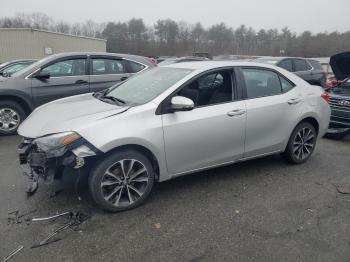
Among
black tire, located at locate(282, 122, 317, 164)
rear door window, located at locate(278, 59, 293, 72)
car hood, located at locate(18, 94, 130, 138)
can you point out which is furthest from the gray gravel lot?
rear door window, located at locate(278, 59, 293, 72)

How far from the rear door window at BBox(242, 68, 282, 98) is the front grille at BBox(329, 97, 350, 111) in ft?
8.42

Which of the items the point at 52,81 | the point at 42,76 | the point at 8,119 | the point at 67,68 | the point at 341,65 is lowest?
the point at 8,119

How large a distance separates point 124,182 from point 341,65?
6.12 m

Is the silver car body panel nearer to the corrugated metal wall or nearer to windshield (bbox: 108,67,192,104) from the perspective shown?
windshield (bbox: 108,67,192,104)

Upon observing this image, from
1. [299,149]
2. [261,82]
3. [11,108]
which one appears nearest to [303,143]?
[299,149]

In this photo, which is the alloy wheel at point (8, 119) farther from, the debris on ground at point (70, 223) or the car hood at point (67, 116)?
the debris on ground at point (70, 223)

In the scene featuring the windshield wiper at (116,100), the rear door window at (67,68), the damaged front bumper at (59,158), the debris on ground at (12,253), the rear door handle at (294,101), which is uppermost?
the rear door window at (67,68)

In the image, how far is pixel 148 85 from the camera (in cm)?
394

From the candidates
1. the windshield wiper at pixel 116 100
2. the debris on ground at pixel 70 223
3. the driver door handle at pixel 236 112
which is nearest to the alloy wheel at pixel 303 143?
the driver door handle at pixel 236 112

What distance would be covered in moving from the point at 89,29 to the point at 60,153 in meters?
70.6

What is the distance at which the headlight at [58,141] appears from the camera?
3014mm

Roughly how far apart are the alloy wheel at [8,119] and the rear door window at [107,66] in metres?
1.81

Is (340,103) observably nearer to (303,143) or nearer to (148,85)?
(303,143)

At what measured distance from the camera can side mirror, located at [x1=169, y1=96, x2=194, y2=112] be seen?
3.38 metres
